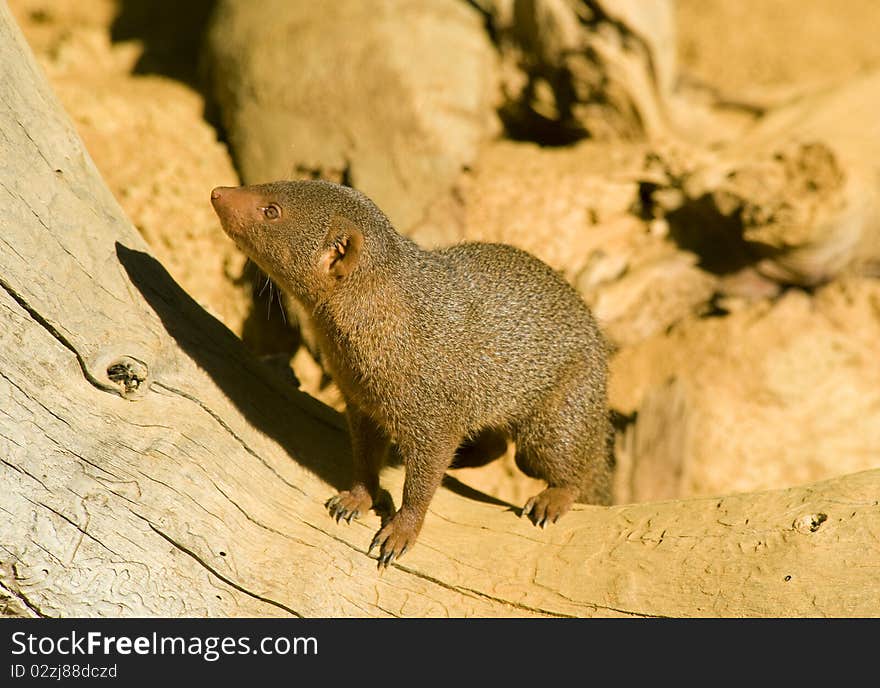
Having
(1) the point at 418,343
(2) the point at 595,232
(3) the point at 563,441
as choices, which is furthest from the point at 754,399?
(1) the point at 418,343

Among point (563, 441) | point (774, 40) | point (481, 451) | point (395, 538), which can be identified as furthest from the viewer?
point (774, 40)

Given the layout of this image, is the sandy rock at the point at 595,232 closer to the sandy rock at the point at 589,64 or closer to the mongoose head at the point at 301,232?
the sandy rock at the point at 589,64

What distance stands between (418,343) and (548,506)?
2.60 feet

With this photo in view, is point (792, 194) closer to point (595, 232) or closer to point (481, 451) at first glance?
point (595, 232)

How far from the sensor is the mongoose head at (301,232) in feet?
9.92

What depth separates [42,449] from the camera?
2617 millimetres

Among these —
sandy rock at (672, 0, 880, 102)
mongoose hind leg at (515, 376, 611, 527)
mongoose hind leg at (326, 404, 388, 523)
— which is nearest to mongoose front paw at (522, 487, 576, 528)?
mongoose hind leg at (515, 376, 611, 527)

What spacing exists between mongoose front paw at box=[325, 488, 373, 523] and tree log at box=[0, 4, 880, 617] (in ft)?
0.13

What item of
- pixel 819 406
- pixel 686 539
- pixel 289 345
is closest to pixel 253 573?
pixel 686 539

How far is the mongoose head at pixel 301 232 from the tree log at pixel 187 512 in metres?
0.39

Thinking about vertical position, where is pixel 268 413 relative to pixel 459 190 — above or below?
below

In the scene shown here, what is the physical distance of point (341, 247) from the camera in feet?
10.0

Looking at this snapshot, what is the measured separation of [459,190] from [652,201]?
110cm
